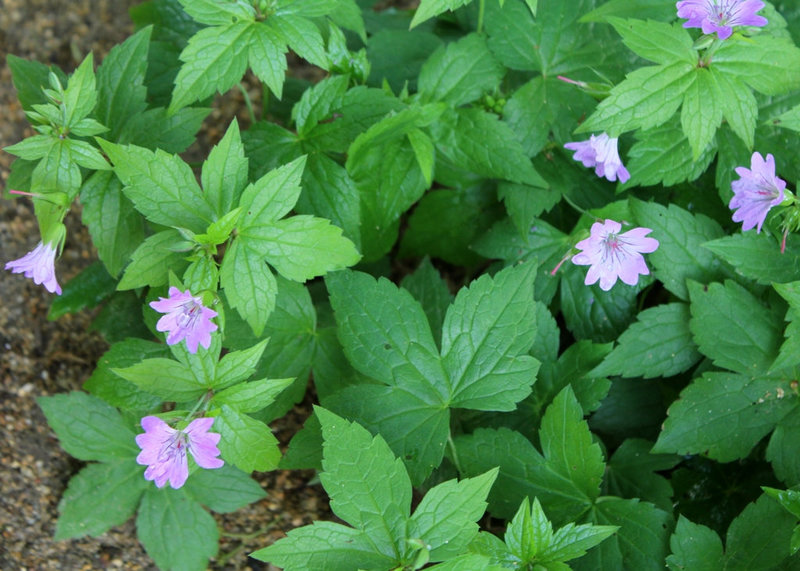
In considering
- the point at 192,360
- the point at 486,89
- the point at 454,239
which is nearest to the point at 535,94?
the point at 486,89

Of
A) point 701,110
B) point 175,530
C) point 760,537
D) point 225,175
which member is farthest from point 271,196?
point 760,537

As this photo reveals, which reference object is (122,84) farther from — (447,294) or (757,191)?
(757,191)

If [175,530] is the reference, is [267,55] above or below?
above

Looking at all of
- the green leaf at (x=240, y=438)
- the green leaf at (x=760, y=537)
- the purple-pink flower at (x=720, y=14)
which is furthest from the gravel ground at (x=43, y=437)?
the purple-pink flower at (x=720, y=14)

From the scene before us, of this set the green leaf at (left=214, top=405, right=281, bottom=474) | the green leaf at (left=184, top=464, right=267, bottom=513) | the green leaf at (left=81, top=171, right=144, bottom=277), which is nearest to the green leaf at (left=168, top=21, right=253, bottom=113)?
the green leaf at (left=81, top=171, right=144, bottom=277)

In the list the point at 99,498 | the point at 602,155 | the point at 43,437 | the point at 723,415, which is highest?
the point at 602,155

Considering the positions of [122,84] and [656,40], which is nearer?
[656,40]
